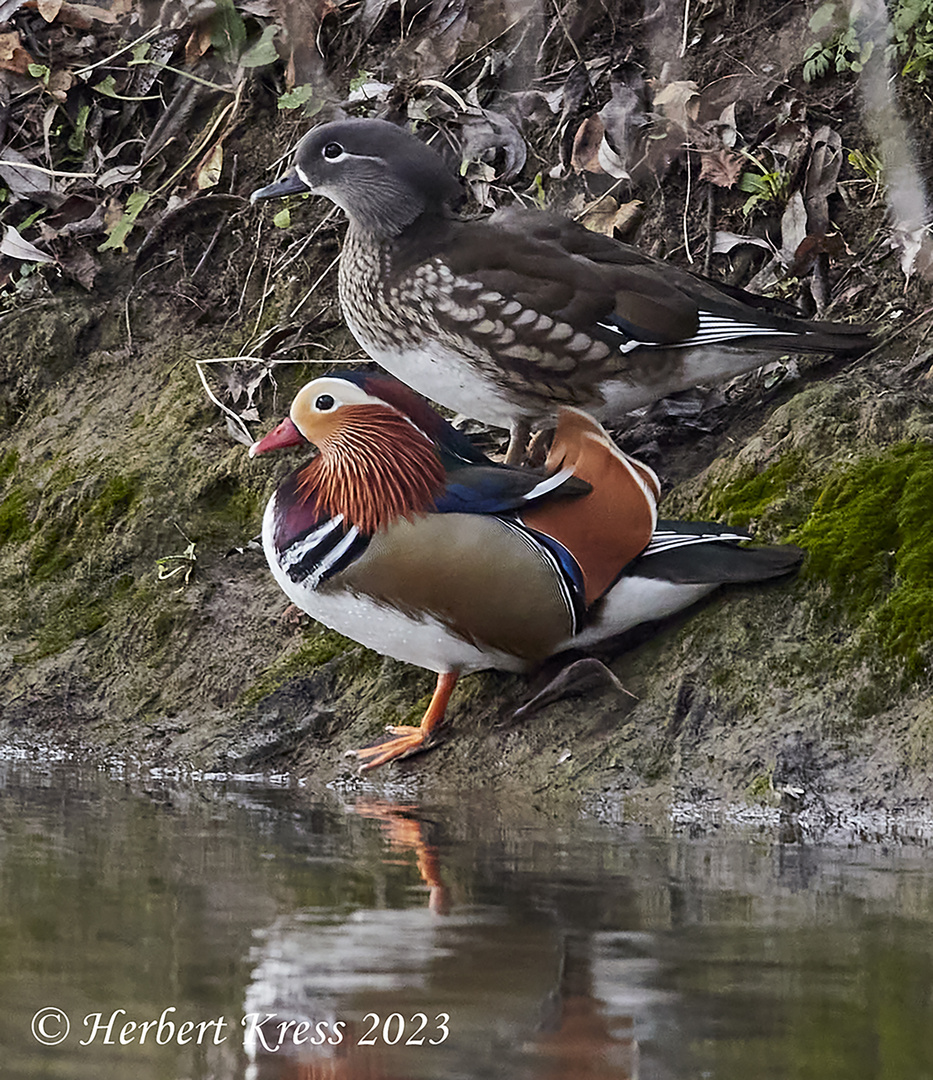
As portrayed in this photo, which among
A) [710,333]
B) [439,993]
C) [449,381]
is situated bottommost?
[439,993]

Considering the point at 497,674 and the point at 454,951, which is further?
the point at 497,674

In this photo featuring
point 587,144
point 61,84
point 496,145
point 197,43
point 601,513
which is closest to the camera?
point 601,513

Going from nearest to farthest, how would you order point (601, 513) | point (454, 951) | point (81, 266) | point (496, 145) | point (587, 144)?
point (454, 951) < point (601, 513) < point (587, 144) < point (496, 145) < point (81, 266)

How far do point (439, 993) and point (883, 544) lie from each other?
242 centimetres

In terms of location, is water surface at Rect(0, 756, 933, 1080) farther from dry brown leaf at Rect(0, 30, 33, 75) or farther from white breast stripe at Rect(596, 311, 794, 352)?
dry brown leaf at Rect(0, 30, 33, 75)

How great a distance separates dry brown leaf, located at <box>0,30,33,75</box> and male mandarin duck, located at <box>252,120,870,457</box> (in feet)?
10.1

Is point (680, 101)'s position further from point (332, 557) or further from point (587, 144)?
point (332, 557)

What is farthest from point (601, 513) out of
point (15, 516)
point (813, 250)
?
point (15, 516)

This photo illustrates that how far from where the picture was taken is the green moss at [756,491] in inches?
170

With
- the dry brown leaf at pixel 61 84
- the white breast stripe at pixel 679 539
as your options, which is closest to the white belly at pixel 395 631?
the white breast stripe at pixel 679 539

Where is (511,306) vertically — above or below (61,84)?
below

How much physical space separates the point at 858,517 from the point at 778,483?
1.05 feet

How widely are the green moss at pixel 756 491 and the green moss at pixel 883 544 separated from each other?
0.11 m

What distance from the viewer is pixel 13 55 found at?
22.6 ft
